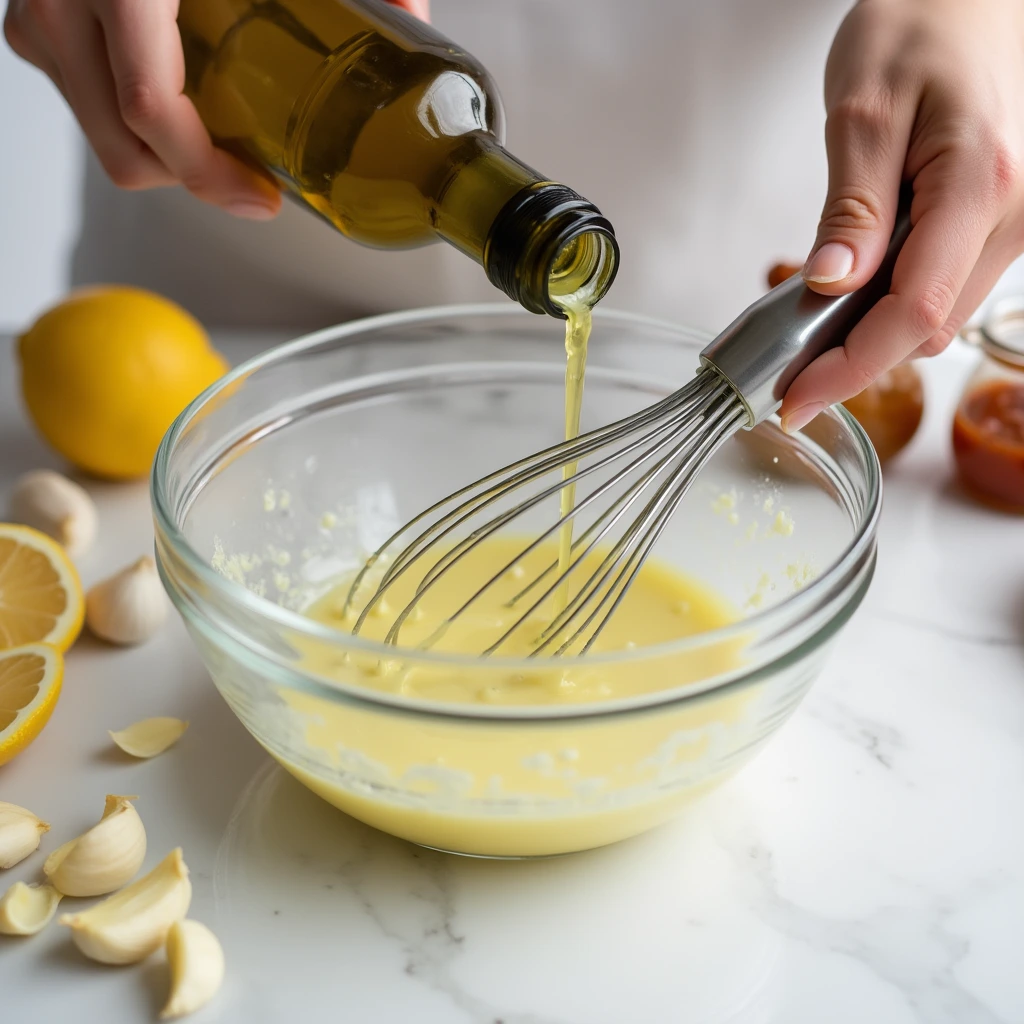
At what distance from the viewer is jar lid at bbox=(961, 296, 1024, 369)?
113cm

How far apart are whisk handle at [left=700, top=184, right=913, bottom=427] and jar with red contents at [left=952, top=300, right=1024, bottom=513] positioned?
0.47 metres

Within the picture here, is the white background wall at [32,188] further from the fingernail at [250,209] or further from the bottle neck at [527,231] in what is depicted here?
the bottle neck at [527,231]

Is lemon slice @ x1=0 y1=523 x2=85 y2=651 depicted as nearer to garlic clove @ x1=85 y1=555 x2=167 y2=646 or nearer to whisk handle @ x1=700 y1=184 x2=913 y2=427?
garlic clove @ x1=85 y1=555 x2=167 y2=646

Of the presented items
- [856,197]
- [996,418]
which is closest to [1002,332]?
[996,418]

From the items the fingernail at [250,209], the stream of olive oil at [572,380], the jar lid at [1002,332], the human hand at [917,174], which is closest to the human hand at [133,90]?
the fingernail at [250,209]

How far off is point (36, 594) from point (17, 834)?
0.79ft

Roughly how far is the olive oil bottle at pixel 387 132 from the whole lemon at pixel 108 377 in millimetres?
337

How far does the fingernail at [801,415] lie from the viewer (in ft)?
2.35

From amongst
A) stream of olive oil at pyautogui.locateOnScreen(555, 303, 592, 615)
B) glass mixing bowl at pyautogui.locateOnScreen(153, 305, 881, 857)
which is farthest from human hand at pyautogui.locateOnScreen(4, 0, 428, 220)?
stream of olive oil at pyautogui.locateOnScreen(555, 303, 592, 615)

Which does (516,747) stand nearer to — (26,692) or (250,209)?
(26,692)

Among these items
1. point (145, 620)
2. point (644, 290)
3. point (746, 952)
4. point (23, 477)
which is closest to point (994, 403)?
point (644, 290)

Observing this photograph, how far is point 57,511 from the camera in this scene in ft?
3.51

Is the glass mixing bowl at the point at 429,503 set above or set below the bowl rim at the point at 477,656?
below

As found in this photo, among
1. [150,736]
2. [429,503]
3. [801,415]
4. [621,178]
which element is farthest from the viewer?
[621,178]
